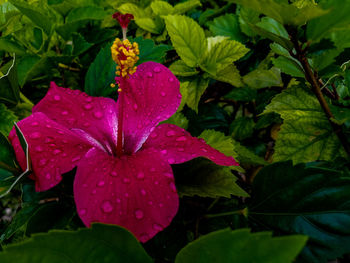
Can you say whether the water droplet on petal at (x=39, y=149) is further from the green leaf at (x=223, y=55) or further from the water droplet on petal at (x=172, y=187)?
the green leaf at (x=223, y=55)

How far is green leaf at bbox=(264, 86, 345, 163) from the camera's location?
2.67 ft

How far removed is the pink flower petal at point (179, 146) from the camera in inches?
24.5

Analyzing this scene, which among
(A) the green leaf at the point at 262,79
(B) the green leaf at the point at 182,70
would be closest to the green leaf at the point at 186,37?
(B) the green leaf at the point at 182,70

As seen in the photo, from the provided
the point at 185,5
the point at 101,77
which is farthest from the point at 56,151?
the point at 185,5

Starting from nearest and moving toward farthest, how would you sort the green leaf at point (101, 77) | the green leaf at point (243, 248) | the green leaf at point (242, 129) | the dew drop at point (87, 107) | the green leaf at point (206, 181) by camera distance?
the green leaf at point (243, 248) < the green leaf at point (206, 181) < the dew drop at point (87, 107) < the green leaf at point (101, 77) < the green leaf at point (242, 129)

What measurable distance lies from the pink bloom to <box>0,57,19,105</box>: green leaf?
0.34 ft

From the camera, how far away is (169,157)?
2.08ft

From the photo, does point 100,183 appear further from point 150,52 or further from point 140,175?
point 150,52

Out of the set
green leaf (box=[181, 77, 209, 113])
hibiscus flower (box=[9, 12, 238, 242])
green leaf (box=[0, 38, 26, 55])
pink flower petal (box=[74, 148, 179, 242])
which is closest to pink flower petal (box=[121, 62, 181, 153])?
hibiscus flower (box=[9, 12, 238, 242])

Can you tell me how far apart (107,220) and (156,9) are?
96 cm

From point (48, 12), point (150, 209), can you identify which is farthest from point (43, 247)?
point (48, 12)

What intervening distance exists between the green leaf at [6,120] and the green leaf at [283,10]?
67cm

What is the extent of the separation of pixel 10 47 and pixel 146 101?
0.58m

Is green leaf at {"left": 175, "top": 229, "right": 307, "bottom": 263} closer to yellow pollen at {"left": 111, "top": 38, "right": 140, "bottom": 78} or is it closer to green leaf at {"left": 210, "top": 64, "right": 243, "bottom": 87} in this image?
yellow pollen at {"left": 111, "top": 38, "right": 140, "bottom": 78}
